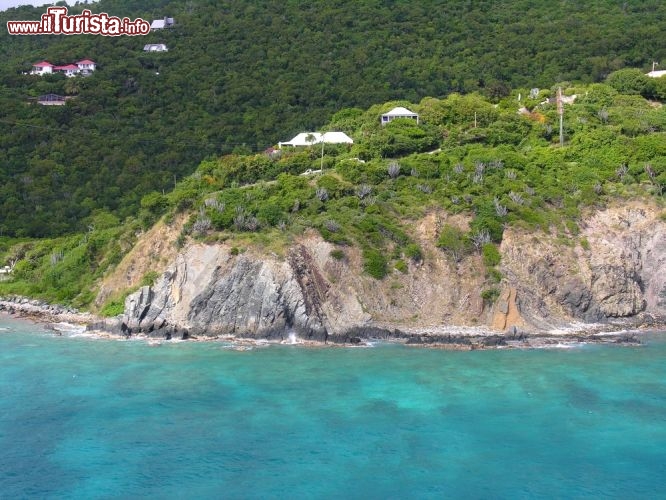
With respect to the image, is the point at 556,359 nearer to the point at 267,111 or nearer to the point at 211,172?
the point at 211,172

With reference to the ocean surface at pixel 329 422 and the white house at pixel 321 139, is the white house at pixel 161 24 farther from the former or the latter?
the ocean surface at pixel 329 422

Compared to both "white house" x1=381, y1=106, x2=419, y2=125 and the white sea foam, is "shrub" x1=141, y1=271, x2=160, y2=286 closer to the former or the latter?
the white sea foam

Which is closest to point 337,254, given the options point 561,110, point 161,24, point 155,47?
point 561,110

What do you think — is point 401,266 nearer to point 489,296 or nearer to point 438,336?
point 489,296

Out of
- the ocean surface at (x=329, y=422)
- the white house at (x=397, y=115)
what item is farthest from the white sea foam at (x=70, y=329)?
the white house at (x=397, y=115)

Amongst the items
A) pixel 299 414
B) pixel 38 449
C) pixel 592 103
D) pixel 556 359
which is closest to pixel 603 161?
pixel 592 103

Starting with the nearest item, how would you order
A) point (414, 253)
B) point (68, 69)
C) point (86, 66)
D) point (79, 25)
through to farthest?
point (414, 253) → point (79, 25) → point (68, 69) → point (86, 66)
